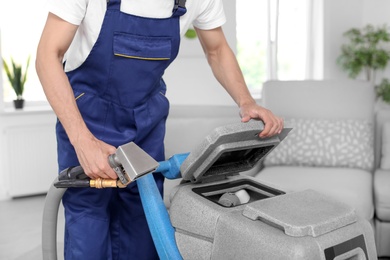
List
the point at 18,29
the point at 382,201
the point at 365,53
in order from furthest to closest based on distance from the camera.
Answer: the point at 365,53 < the point at 18,29 < the point at 382,201

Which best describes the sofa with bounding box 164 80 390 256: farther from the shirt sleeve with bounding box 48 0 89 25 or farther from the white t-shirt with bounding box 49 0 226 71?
the shirt sleeve with bounding box 48 0 89 25

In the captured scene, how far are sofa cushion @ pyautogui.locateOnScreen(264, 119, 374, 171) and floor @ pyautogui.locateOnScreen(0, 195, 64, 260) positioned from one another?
1.41 m

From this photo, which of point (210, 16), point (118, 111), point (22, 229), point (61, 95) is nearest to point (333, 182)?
point (210, 16)

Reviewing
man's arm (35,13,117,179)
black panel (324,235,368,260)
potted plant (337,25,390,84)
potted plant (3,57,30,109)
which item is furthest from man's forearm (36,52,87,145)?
potted plant (337,25,390,84)

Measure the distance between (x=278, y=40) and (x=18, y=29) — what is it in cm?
254

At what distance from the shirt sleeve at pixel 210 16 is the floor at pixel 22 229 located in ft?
5.93

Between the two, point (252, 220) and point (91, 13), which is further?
point (91, 13)

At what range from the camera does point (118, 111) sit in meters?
1.51

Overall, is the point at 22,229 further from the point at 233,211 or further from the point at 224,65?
the point at 233,211

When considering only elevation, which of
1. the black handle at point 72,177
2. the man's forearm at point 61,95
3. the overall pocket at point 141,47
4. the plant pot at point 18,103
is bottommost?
the plant pot at point 18,103

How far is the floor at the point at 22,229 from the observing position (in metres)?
3.10

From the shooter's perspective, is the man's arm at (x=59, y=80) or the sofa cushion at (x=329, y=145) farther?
the sofa cushion at (x=329, y=145)

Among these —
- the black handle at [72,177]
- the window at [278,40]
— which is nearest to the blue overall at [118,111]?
the black handle at [72,177]

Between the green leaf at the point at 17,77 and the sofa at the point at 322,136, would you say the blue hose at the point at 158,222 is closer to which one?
the sofa at the point at 322,136
